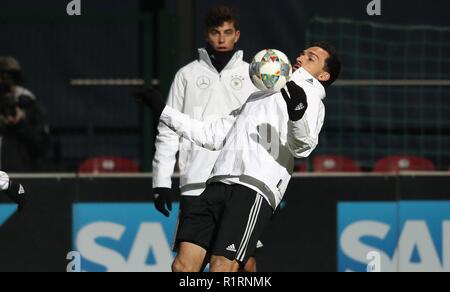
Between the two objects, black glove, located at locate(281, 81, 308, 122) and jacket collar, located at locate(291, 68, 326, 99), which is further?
jacket collar, located at locate(291, 68, 326, 99)

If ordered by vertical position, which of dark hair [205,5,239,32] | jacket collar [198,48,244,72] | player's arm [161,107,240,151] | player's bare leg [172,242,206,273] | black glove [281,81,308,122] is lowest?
player's bare leg [172,242,206,273]

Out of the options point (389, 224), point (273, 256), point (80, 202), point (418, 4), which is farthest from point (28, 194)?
point (418, 4)

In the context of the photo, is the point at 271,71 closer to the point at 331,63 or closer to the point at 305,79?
the point at 305,79

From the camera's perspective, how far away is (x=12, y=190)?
11.0 m

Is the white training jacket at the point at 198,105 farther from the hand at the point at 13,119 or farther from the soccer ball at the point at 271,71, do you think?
the hand at the point at 13,119

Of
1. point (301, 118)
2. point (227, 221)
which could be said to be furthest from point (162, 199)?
point (301, 118)

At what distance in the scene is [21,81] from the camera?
43.0ft

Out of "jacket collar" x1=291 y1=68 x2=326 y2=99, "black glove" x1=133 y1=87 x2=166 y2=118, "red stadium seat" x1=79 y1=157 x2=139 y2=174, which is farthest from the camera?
"red stadium seat" x1=79 y1=157 x2=139 y2=174

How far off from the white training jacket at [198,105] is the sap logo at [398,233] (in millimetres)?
2147

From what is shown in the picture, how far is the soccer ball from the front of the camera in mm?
9320

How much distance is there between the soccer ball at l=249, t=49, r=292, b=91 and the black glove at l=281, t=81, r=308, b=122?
109 millimetres

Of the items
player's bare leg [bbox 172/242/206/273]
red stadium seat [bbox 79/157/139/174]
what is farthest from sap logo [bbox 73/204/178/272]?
player's bare leg [bbox 172/242/206/273]

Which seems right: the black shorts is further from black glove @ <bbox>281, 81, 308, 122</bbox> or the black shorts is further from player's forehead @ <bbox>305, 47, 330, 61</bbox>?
player's forehead @ <bbox>305, 47, 330, 61</bbox>

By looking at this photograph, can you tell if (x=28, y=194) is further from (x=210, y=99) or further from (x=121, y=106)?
(x=210, y=99)
